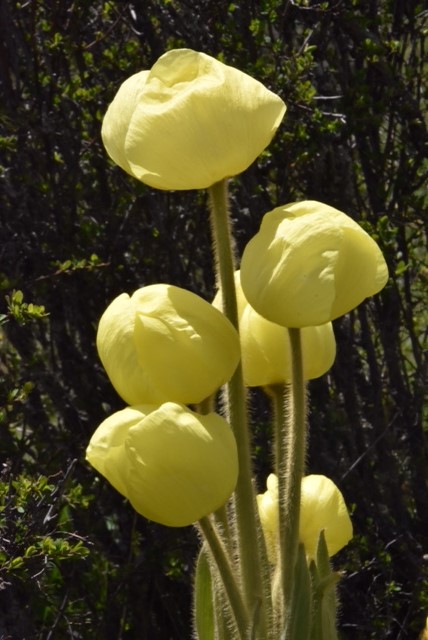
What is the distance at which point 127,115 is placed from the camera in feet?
2.56

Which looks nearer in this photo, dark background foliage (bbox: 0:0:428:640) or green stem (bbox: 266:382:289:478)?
green stem (bbox: 266:382:289:478)

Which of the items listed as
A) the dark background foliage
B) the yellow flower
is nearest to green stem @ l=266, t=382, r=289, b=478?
the yellow flower

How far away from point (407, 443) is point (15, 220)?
1.09 m

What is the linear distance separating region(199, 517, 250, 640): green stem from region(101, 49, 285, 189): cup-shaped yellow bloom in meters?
0.27

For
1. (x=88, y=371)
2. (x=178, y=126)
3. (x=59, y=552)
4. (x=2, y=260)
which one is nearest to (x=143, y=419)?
(x=178, y=126)

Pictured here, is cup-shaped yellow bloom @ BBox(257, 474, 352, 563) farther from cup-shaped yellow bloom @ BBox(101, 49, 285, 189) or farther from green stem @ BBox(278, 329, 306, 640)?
cup-shaped yellow bloom @ BBox(101, 49, 285, 189)

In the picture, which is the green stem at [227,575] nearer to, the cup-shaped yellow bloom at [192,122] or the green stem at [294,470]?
the green stem at [294,470]

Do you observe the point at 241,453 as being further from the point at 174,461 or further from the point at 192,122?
the point at 192,122

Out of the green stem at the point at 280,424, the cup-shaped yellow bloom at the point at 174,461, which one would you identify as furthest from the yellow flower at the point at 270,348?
the cup-shaped yellow bloom at the point at 174,461

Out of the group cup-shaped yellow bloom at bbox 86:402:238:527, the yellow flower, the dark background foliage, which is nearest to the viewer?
cup-shaped yellow bloom at bbox 86:402:238:527

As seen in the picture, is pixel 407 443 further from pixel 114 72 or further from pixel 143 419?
pixel 143 419

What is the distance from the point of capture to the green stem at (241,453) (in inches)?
30.5

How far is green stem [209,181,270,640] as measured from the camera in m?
0.78

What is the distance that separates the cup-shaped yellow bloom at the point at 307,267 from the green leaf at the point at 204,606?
0.26m
